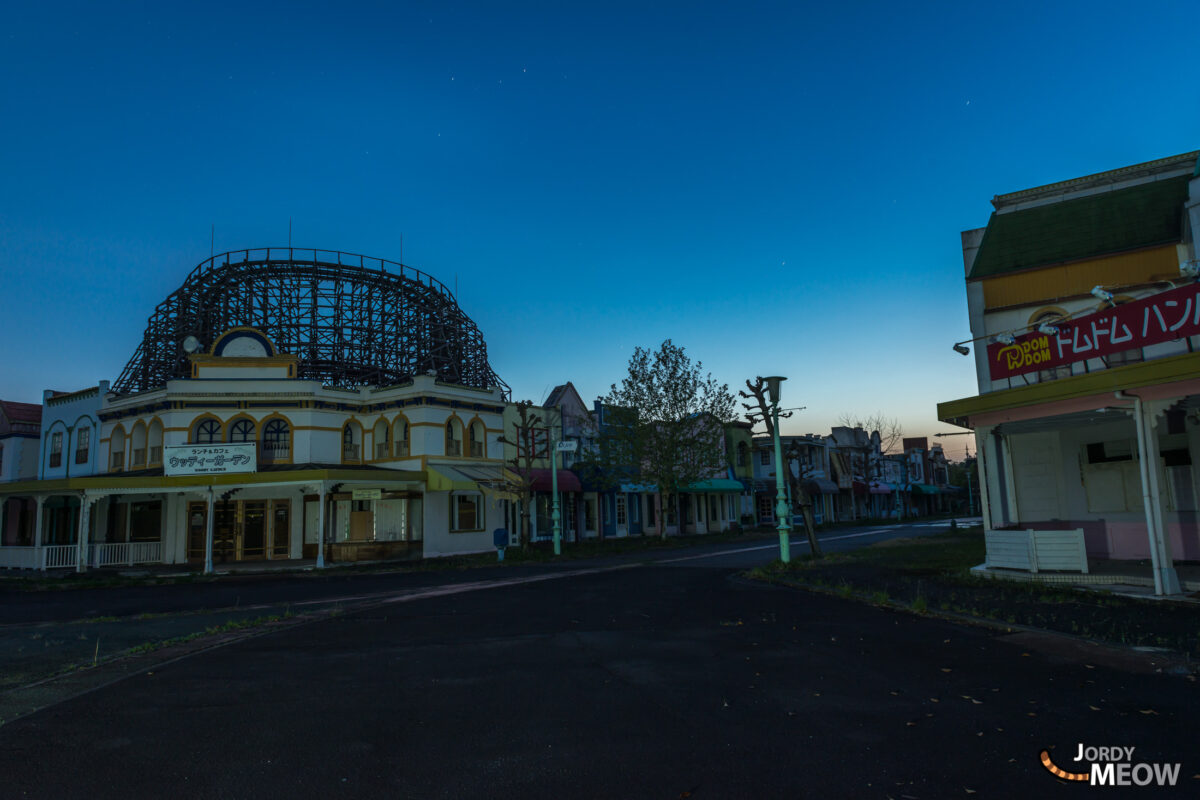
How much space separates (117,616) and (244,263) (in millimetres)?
31870

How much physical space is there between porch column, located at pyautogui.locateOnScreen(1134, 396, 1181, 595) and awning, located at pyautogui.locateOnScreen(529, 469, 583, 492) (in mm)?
26822

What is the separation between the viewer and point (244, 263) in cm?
→ 4200

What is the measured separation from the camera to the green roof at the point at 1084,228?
1859cm

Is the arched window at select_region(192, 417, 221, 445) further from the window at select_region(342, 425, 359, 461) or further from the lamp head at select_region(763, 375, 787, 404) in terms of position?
the lamp head at select_region(763, 375, 787, 404)

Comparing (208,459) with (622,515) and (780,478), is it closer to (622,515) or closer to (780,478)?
(780,478)

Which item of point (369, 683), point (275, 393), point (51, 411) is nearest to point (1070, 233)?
point (369, 683)

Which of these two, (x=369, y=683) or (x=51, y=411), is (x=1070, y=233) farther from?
(x=51, y=411)

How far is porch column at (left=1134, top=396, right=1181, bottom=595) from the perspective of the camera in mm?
11336

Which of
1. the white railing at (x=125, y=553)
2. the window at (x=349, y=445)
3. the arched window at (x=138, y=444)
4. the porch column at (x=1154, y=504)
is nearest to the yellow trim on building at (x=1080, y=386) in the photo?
the porch column at (x=1154, y=504)

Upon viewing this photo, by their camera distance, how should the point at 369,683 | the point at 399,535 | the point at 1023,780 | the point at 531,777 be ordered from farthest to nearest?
the point at 399,535, the point at 369,683, the point at 531,777, the point at 1023,780

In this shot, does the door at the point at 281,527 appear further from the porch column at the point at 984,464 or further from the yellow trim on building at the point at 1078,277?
the yellow trim on building at the point at 1078,277

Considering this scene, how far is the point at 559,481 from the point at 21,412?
93.3 feet

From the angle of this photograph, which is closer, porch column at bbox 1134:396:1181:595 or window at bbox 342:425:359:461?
porch column at bbox 1134:396:1181:595

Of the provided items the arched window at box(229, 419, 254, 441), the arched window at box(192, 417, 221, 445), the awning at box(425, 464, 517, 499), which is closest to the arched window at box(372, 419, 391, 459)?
the awning at box(425, 464, 517, 499)
